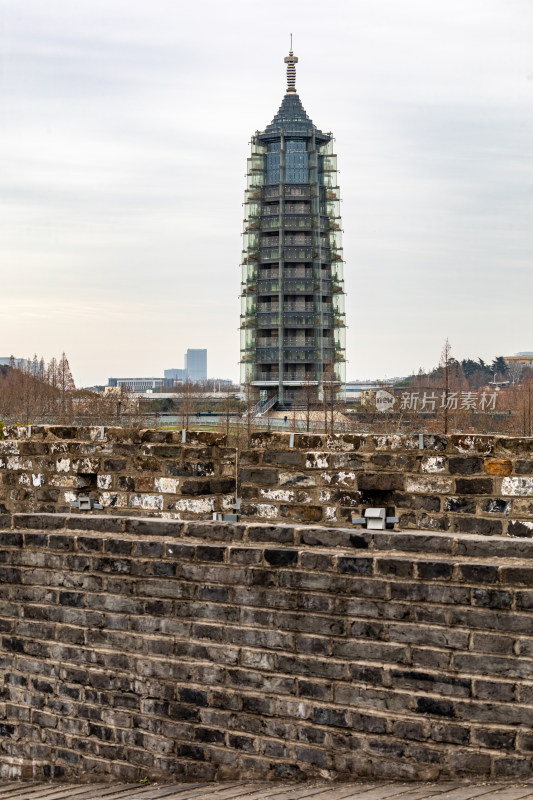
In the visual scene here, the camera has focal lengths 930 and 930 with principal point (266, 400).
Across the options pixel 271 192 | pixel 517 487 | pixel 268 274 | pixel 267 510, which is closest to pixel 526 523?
pixel 517 487

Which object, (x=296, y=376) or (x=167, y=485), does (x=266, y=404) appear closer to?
(x=296, y=376)

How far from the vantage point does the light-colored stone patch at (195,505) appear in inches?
356

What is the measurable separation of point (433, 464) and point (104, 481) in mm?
3353

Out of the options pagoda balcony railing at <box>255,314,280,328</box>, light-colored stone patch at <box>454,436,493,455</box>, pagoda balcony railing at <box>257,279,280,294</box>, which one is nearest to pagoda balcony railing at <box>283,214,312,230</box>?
pagoda balcony railing at <box>257,279,280,294</box>

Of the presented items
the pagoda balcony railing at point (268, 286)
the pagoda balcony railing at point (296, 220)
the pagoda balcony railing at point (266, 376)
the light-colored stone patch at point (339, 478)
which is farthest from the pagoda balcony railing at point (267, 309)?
the light-colored stone patch at point (339, 478)

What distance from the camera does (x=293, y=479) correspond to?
9992 mm

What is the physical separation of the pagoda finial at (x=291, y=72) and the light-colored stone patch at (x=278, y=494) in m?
88.3

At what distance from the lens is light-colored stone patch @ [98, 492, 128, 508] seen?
30.7 feet

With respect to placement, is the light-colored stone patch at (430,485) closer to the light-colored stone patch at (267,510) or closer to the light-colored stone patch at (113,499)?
the light-colored stone patch at (267,510)

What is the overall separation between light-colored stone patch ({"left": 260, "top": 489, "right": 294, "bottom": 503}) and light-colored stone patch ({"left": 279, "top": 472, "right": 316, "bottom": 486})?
81mm

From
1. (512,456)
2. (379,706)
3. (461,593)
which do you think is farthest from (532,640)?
(512,456)

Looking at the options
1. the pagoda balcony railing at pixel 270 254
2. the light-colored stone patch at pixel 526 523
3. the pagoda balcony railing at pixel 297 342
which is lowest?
the light-colored stone patch at pixel 526 523

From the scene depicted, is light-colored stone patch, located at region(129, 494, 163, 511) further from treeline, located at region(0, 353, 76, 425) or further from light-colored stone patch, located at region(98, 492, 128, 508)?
treeline, located at region(0, 353, 76, 425)


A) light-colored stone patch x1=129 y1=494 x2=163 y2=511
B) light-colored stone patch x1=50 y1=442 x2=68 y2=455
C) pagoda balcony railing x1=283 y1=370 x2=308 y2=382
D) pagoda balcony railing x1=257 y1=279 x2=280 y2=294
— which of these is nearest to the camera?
light-colored stone patch x1=129 y1=494 x2=163 y2=511
